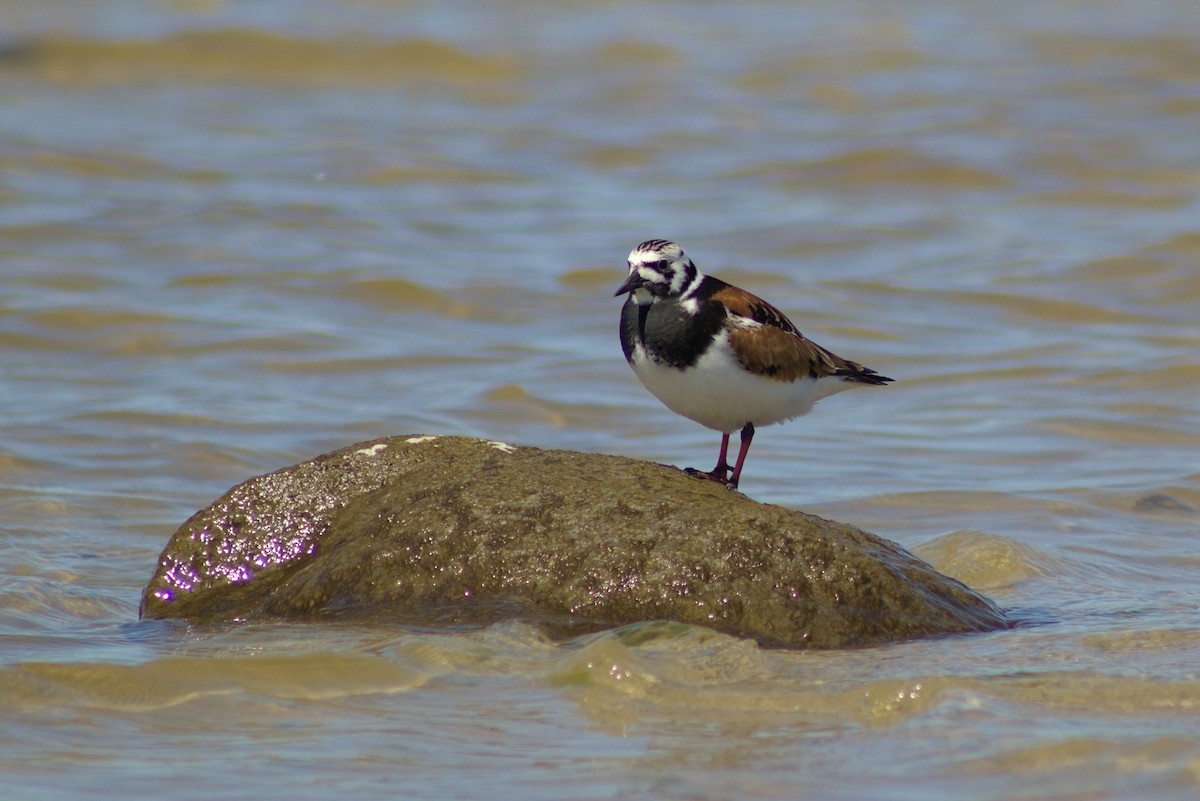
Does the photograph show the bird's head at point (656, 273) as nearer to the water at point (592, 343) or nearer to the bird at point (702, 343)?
the bird at point (702, 343)

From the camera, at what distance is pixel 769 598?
5.86 meters

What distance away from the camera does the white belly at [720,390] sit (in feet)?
20.9

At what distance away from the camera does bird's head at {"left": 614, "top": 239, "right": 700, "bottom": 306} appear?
640cm

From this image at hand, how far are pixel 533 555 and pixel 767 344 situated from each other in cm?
137

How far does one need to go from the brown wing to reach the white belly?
42mm

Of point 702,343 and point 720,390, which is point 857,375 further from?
point 702,343

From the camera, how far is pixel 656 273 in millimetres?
6398

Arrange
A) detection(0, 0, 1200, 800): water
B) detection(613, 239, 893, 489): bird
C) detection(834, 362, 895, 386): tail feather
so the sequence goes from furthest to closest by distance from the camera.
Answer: detection(834, 362, 895, 386): tail feather < detection(613, 239, 893, 489): bird < detection(0, 0, 1200, 800): water

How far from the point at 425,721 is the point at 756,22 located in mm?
20556

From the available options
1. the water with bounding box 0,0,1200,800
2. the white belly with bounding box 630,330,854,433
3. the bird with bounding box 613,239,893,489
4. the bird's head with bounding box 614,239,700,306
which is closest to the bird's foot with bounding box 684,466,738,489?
the bird with bounding box 613,239,893,489

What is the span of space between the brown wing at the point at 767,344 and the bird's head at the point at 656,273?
0.67 ft

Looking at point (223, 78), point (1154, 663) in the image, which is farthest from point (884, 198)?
point (1154, 663)

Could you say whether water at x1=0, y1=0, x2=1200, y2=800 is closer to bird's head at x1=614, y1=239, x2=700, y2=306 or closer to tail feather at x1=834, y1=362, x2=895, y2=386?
tail feather at x1=834, y1=362, x2=895, y2=386

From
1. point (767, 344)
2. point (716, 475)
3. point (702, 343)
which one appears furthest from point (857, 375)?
point (702, 343)
